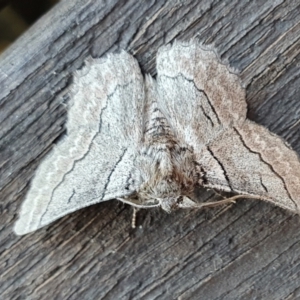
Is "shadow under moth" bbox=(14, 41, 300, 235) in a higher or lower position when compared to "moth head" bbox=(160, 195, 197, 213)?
higher

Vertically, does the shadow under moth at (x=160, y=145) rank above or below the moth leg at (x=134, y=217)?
above

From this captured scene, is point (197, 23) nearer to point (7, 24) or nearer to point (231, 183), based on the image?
point (231, 183)

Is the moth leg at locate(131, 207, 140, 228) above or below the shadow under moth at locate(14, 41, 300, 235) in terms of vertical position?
below

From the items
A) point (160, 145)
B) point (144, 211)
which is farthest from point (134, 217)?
point (160, 145)

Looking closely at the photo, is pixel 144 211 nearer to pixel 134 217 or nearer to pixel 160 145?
pixel 134 217
